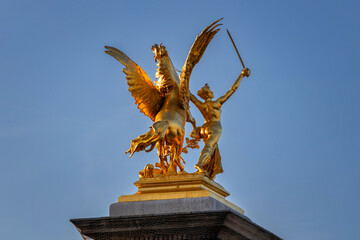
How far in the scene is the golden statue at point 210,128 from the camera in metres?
14.2

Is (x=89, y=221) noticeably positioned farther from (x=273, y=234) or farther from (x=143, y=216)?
(x=273, y=234)

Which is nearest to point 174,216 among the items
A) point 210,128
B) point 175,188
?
point 175,188

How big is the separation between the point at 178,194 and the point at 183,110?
2.17 meters

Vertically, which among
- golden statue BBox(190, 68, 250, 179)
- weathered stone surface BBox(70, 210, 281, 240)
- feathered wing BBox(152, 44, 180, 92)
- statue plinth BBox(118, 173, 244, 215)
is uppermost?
feathered wing BBox(152, 44, 180, 92)

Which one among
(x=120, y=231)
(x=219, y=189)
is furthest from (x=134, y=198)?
(x=219, y=189)

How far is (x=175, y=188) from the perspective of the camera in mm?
13453

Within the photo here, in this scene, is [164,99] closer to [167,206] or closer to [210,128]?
[210,128]

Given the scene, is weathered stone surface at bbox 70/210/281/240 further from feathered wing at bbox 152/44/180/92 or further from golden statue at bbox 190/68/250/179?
feathered wing at bbox 152/44/180/92

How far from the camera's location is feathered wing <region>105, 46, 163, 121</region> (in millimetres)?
14703

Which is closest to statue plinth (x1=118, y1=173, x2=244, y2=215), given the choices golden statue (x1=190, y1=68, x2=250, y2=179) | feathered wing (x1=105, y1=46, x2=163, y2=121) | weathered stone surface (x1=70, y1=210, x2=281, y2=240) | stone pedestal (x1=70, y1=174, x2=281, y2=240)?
stone pedestal (x1=70, y1=174, x2=281, y2=240)

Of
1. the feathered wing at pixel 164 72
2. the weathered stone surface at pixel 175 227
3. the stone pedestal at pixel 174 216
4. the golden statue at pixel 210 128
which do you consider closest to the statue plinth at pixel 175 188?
the stone pedestal at pixel 174 216

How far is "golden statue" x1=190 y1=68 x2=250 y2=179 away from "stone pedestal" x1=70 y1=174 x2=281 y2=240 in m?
0.60

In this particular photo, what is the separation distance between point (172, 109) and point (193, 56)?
47.8 inches

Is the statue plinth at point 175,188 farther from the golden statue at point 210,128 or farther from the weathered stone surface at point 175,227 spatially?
the weathered stone surface at point 175,227
